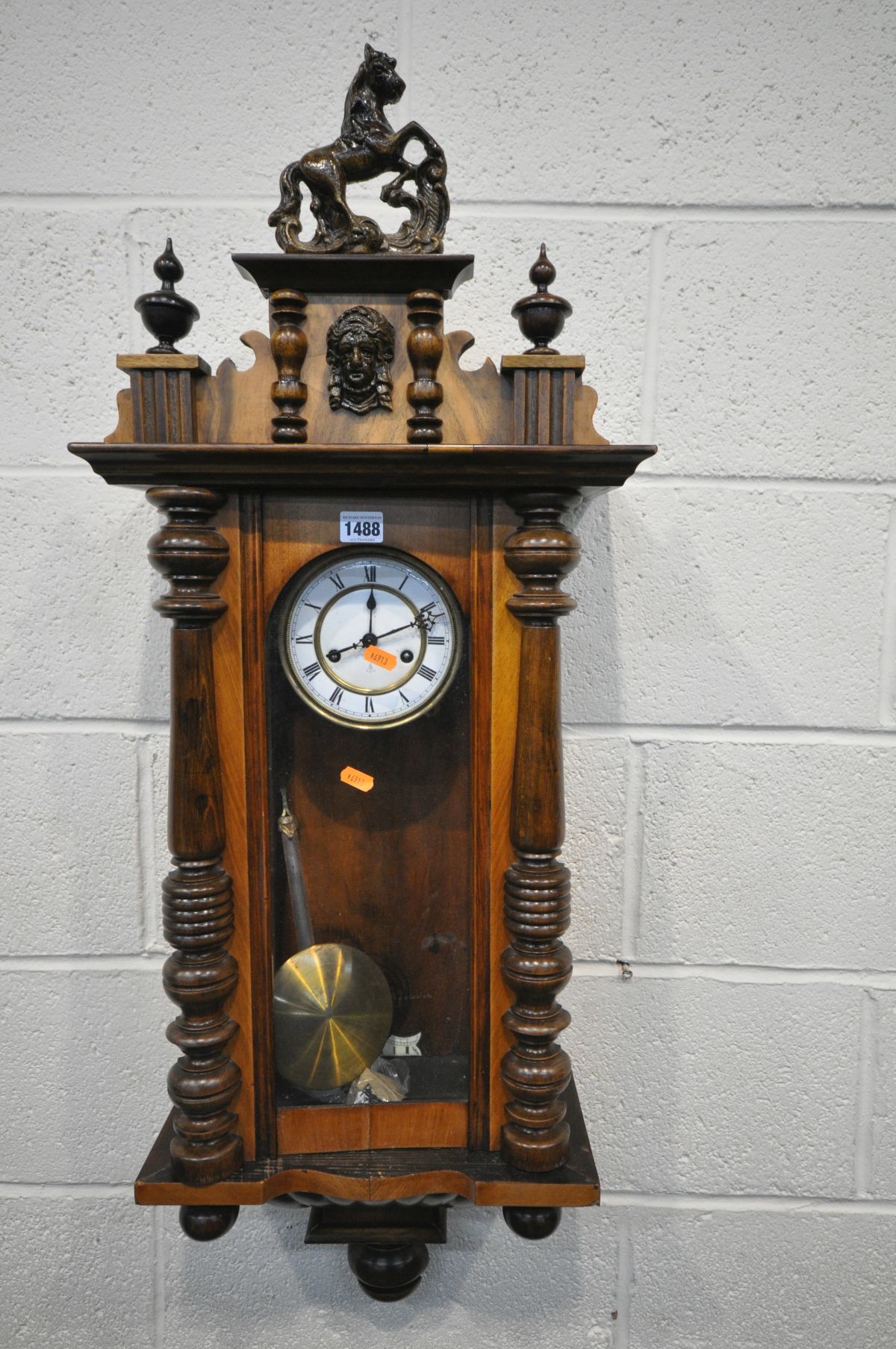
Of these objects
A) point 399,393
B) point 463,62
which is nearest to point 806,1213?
point 399,393

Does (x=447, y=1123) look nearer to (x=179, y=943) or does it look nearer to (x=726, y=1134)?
(x=179, y=943)

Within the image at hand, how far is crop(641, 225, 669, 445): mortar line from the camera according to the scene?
764 millimetres

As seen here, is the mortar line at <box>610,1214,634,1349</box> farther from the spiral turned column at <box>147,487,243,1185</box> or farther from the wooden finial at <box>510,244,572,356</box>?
the wooden finial at <box>510,244,572,356</box>

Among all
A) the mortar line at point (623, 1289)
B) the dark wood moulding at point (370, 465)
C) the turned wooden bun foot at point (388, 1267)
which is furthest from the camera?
the mortar line at point (623, 1289)

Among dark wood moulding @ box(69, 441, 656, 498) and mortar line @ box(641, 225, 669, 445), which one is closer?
dark wood moulding @ box(69, 441, 656, 498)

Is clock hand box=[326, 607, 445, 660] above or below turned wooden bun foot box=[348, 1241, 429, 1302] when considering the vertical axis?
above

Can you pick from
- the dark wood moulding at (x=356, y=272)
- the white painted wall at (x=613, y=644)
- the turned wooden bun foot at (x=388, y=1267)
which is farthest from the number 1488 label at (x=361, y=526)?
the turned wooden bun foot at (x=388, y=1267)

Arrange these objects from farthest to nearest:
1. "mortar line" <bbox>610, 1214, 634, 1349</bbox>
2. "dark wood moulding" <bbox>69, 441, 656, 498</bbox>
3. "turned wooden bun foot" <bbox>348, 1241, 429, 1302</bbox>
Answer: "mortar line" <bbox>610, 1214, 634, 1349</bbox> → "turned wooden bun foot" <bbox>348, 1241, 429, 1302</bbox> → "dark wood moulding" <bbox>69, 441, 656, 498</bbox>

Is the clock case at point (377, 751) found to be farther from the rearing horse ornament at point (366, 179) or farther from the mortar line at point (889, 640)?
the mortar line at point (889, 640)

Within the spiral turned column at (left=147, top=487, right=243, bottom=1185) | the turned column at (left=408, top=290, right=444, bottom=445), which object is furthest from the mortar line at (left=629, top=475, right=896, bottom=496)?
the spiral turned column at (left=147, top=487, right=243, bottom=1185)

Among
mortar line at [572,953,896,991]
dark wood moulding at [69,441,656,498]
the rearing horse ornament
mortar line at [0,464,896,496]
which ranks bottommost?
mortar line at [572,953,896,991]

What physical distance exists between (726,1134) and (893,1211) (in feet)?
0.64

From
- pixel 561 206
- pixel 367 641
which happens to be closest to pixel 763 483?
pixel 561 206

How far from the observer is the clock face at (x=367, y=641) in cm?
61
